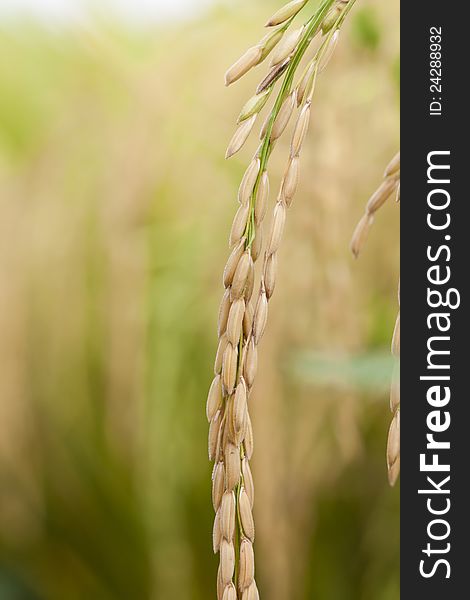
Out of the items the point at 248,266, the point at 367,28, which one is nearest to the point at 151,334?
the point at 367,28

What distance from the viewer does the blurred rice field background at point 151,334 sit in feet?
1.99

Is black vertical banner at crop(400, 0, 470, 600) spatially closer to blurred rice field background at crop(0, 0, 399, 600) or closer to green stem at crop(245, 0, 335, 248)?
green stem at crop(245, 0, 335, 248)

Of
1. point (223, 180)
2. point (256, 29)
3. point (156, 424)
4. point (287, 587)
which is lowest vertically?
point (287, 587)

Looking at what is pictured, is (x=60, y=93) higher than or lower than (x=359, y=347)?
higher

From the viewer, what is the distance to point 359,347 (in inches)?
22.3

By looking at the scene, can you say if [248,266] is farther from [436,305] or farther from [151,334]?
[151,334]

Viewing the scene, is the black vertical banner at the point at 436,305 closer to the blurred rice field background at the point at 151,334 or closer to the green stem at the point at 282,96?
the green stem at the point at 282,96

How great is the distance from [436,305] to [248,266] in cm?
12

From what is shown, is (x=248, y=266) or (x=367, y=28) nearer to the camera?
(x=248, y=266)

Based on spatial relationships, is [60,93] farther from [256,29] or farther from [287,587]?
[287,587]

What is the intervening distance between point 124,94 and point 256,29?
0.12 metres

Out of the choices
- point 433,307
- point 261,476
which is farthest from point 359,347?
point 433,307

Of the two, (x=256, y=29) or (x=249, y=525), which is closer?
(x=249, y=525)

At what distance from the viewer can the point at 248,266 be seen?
22 cm
